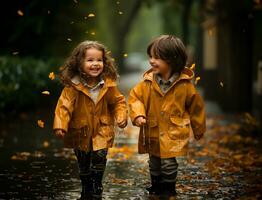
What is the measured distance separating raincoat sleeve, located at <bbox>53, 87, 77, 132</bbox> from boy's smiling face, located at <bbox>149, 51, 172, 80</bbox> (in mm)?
810

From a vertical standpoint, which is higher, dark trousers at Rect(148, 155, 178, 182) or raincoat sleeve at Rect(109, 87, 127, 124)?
raincoat sleeve at Rect(109, 87, 127, 124)

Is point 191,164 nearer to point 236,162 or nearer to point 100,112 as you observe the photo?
point 236,162

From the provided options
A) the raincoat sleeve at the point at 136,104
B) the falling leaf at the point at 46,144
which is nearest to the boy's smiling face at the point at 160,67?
the raincoat sleeve at the point at 136,104

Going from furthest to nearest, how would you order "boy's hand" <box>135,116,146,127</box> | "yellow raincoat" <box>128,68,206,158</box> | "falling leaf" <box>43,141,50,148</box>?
"falling leaf" <box>43,141,50,148</box> < "yellow raincoat" <box>128,68,206,158</box> < "boy's hand" <box>135,116,146,127</box>

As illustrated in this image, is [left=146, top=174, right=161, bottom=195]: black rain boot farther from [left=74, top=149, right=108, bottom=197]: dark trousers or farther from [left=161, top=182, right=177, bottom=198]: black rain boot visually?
[left=74, top=149, right=108, bottom=197]: dark trousers

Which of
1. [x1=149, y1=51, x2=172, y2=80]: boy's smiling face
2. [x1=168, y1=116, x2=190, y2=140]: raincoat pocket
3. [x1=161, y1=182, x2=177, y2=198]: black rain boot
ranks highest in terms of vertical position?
[x1=149, y1=51, x2=172, y2=80]: boy's smiling face

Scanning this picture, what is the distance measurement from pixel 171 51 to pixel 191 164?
104 inches

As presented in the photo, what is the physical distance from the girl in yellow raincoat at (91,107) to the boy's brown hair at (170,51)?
0.48 meters

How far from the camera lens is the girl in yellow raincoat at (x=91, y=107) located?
20.6 ft

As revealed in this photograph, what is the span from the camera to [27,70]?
52.5 ft

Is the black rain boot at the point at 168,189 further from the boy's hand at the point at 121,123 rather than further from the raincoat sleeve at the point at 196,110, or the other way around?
the boy's hand at the point at 121,123

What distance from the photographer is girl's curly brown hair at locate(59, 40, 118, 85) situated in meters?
6.35

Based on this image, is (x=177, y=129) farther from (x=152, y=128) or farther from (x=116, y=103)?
(x=116, y=103)

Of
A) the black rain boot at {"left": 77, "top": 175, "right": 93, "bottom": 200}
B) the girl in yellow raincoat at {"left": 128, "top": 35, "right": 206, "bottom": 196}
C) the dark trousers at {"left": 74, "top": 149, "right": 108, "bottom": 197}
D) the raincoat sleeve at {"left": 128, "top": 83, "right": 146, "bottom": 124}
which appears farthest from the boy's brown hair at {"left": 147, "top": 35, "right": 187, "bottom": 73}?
the black rain boot at {"left": 77, "top": 175, "right": 93, "bottom": 200}
